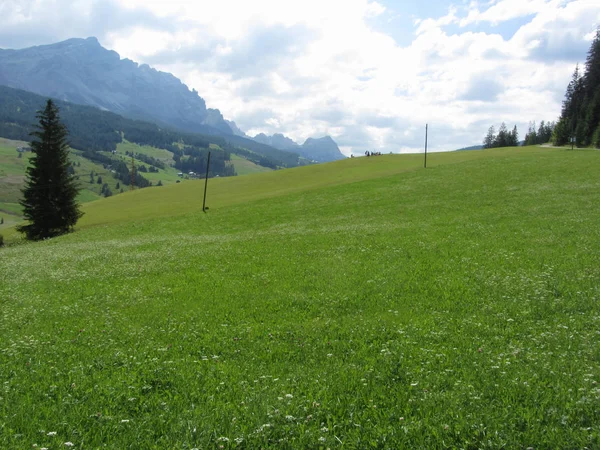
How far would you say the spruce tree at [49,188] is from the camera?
200ft

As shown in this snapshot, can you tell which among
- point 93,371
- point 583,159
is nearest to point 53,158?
A: point 93,371

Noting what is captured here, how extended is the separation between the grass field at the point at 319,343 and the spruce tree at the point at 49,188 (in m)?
37.5

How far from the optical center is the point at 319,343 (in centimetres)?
1095

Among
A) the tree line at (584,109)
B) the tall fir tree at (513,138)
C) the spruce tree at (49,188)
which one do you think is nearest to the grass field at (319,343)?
the spruce tree at (49,188)

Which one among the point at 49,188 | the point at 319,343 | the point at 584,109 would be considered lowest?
the point at 319,343

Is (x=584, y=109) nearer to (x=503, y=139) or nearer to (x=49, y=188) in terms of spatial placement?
(x=503, y=139)

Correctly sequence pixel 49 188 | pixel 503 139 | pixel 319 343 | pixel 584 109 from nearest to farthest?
pixel 319 343 → pixel 49 188 → pixel 584 109 → pixel 503 139

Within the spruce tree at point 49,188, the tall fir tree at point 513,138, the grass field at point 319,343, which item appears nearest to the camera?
the grass field at point 319,343

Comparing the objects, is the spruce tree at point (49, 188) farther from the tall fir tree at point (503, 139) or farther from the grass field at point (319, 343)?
the tall fir tree at point (503, 139)

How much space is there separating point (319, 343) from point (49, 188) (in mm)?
64078

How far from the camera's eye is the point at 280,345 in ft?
36.0

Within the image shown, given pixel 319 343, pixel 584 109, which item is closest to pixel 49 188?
pixel 319 343

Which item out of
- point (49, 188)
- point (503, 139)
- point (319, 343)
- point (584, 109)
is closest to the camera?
point (319, 343)

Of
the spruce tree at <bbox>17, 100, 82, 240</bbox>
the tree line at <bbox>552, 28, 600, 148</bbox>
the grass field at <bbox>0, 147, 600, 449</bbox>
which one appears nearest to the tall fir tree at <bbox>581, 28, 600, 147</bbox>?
the tree line at <bbox>552, 28, 600, 148</bbox>
